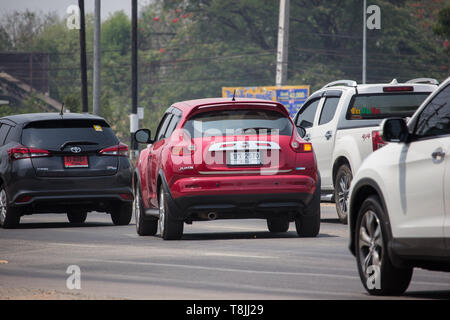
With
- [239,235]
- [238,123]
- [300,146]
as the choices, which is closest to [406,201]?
[300,146]

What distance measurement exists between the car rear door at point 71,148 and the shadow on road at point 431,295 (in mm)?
8728

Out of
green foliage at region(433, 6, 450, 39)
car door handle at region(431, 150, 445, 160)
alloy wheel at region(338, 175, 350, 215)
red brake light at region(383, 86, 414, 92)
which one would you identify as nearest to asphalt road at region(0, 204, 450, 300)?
alloy wheel at region(338, 175, 350, 215)

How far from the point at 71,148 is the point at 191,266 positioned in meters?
6.20

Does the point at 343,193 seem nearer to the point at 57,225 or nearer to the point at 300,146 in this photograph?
the point at 300,146

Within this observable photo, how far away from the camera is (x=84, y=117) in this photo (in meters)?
18.0

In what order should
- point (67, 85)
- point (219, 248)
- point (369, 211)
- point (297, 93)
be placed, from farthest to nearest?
1. point (67, 85)
2. point (297, 93)
3. point (219, 248)
4. point (369, 211)

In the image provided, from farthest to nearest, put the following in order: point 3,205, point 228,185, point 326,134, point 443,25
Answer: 1. point 443,25
2. point 326,134
3. point 3,205
4. point 228,185

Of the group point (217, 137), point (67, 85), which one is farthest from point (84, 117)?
point (67, 85)

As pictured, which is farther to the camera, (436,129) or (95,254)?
(95,254)

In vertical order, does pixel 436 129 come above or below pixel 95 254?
above

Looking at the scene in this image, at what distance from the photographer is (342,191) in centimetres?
1756

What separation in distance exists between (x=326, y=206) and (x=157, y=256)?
1071 centimetres

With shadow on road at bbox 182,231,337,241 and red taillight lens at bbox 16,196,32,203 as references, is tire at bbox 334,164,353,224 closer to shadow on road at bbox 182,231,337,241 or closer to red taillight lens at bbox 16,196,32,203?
shadow on road at bbox 182,231,337,241

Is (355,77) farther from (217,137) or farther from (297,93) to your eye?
(217,137)
